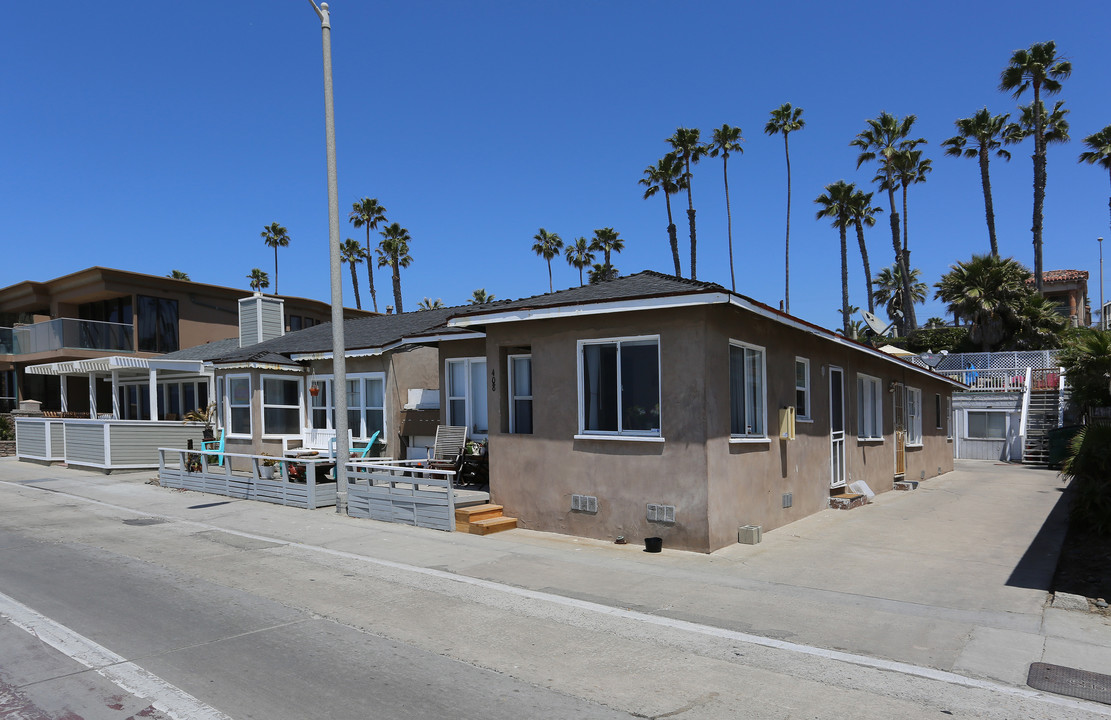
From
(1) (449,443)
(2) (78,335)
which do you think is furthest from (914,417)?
(2) (78,335)

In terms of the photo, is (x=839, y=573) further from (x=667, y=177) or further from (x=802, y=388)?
(x=667, y=177)

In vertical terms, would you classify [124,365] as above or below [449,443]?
above

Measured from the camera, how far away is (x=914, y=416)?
70.0 ft

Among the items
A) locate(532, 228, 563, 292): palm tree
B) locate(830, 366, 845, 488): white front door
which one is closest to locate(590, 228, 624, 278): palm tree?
locate(532, 228, 563, 292): palm tree

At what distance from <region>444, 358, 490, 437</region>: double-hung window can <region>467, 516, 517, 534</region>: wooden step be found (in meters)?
3.62

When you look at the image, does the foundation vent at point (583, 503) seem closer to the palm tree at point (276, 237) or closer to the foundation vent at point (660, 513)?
the foundation vent at point (660, 513)

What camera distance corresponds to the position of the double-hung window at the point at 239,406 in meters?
19.2

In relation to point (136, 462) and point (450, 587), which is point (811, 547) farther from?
point (136, 462)

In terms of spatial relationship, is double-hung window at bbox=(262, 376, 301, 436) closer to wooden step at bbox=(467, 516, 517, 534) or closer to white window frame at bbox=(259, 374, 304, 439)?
white window frame at bbox=(259, 374, 304, 439)

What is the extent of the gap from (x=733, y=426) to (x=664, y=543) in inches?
79.0

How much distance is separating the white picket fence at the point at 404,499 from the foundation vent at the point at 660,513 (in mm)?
3235

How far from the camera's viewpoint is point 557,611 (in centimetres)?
717

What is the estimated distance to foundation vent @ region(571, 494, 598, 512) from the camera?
35.1 ft

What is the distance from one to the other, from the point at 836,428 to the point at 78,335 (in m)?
28.8
